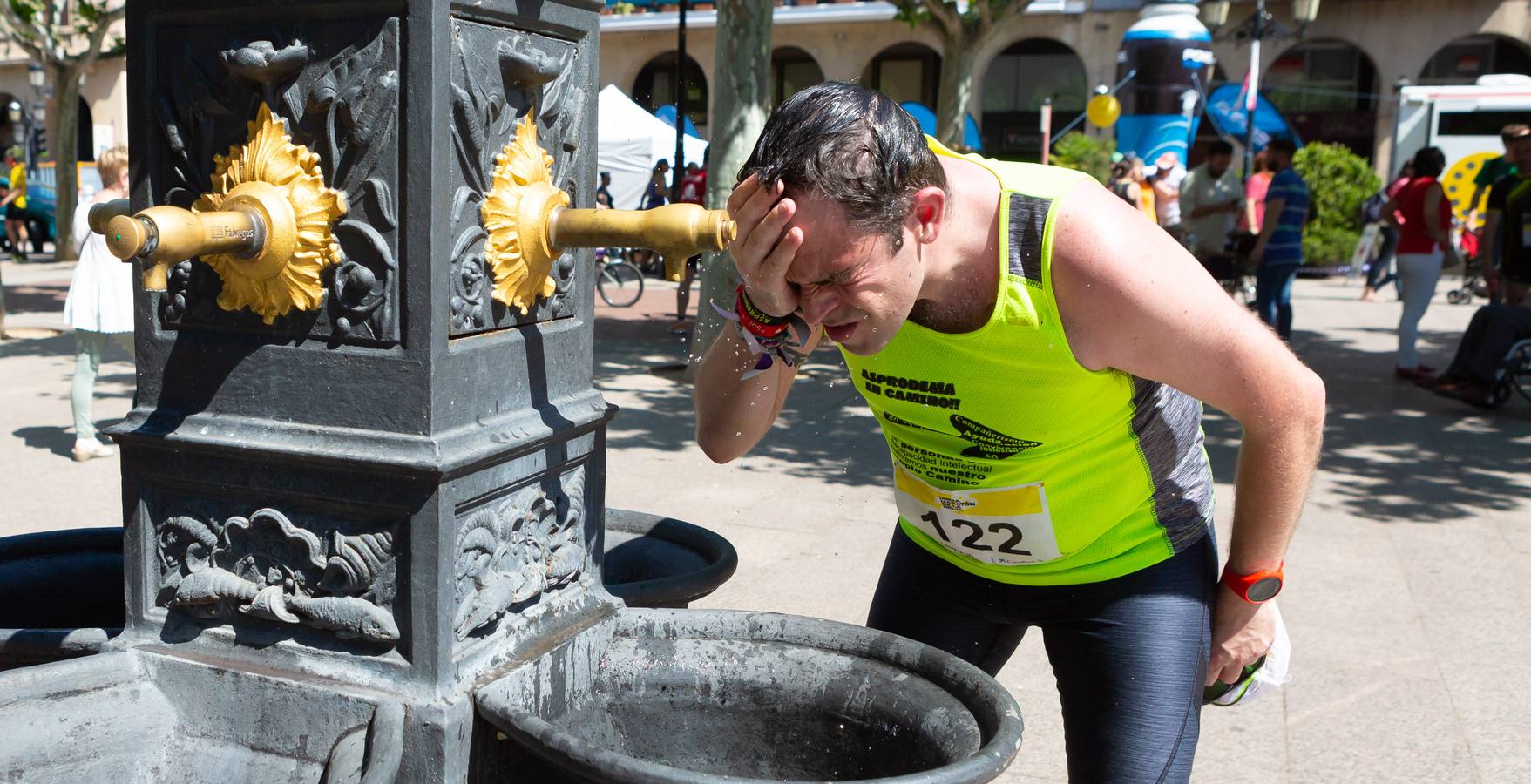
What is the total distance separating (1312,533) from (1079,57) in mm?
24314

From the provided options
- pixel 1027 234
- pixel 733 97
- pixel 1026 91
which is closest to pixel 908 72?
pixel 1026 91

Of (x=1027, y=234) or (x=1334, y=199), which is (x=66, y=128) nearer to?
(x=1334, y=199)

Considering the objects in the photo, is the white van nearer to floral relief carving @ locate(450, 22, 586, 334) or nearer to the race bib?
the race bib

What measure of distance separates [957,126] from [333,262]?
12.9 m

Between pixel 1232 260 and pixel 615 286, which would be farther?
pixel 615 286

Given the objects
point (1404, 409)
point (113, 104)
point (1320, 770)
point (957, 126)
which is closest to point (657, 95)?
point (113, 104)

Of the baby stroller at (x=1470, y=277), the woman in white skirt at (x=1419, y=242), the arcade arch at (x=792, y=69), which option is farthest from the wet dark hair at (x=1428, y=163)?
the arcade arch at (x=792, y=69)

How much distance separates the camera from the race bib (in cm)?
210

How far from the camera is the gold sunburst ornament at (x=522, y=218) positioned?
1692 mm

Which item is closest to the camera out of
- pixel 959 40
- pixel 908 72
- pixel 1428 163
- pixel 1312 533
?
pixel 1312 533

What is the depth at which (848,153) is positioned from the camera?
150 cm

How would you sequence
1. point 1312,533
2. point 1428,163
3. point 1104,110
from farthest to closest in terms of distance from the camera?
point 1104,110 → point 1428,163 → point 1312,533

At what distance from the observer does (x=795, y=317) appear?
5.68 ft

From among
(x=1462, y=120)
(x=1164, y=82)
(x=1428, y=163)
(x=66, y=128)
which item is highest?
(x=1164, y=82)
